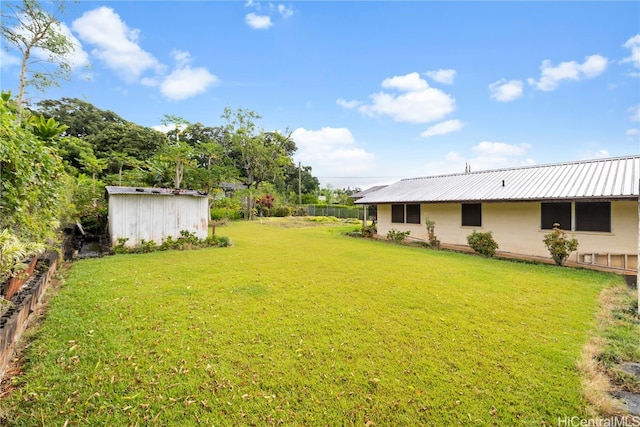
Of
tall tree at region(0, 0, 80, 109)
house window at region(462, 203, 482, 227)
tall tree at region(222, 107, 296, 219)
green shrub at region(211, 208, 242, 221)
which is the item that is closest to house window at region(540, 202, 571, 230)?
house window at region(462, 203, 482, 227)

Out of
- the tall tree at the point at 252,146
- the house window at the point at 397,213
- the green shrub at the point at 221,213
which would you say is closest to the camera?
the house window at the point at 397,213

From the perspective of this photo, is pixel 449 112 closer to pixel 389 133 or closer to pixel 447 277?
pixel 389 133

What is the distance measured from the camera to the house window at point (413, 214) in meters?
12.7

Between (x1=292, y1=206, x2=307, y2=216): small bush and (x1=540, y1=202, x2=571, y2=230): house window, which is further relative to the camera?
(x1=292, y1=206, x2=307, y2=216): small bush

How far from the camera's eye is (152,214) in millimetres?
9234

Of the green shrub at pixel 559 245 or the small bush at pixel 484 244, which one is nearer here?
the green shrub at pixel 559 245

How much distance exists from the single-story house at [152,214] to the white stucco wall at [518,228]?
349 inches

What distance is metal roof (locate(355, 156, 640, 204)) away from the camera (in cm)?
778

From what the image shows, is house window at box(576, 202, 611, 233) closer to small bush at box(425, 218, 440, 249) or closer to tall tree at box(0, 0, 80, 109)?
small bush at box(425, 218, 440, 249)

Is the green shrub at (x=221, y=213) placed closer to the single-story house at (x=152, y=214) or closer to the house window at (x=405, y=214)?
the single-story house at (x=152, y=214)

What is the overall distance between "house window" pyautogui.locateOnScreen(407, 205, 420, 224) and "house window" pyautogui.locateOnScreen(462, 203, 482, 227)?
6.59 feet

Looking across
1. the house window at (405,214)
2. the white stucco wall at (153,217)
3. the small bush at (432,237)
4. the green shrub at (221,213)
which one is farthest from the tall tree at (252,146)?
the small bush at (432,237)

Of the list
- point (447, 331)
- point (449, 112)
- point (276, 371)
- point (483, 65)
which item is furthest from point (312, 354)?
point (449, 112)

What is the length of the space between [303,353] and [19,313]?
3.11 meters
